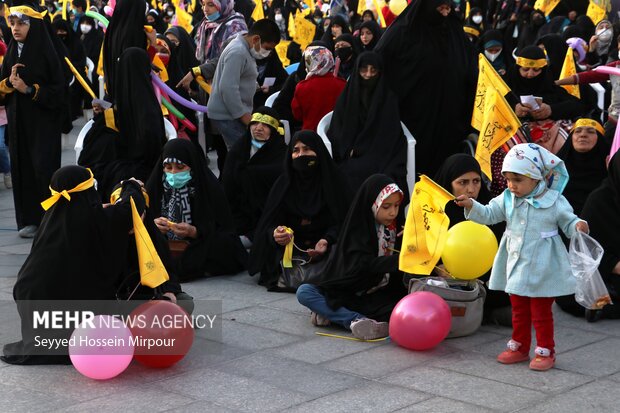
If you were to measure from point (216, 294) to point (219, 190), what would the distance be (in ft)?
2.89

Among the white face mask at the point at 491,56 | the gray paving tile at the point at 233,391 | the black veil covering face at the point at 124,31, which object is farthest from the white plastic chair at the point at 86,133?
the gray paving tile at the point at 233,391

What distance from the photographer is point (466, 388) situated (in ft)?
18.6

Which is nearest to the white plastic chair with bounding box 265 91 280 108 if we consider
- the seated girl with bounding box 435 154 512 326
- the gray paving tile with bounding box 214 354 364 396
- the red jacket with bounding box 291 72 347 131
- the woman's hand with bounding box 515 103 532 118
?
the red jacket with bounding box 291 72 347 131

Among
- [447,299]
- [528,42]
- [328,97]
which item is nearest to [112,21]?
[328,97]

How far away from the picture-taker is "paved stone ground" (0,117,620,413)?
5.46 meters

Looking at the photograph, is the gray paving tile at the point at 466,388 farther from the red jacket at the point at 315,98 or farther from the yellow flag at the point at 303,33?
the yellow flag at the point at 303,33

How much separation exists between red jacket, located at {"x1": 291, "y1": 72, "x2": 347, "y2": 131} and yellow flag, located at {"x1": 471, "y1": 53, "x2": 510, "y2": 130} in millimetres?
1571

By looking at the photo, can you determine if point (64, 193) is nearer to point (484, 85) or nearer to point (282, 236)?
point (282, 236)

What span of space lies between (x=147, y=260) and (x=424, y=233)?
149cm

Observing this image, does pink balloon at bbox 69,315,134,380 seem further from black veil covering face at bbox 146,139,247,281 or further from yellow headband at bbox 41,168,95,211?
black veil covering face at bbox 146,139,247,281

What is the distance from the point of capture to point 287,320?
708cm

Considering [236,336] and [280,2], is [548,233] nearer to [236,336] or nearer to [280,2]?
[236,336]

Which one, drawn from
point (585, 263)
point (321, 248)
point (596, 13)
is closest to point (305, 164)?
point (321, 248)

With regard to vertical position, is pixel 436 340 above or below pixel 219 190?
below
